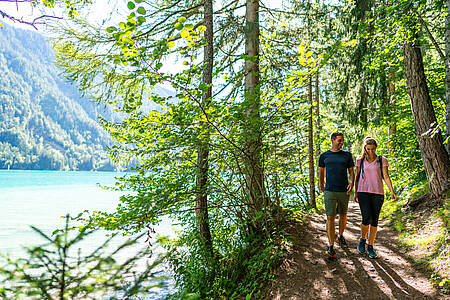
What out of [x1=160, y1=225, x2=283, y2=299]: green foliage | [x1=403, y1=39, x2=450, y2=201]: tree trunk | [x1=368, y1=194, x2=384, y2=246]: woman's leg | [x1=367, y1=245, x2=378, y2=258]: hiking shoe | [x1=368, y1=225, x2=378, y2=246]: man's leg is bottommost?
[x1=160, y1=225, x2=283, y2=299]: green foliage

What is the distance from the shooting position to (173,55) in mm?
7918

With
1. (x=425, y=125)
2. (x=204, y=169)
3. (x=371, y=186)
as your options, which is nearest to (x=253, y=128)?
(x=204, y=169)

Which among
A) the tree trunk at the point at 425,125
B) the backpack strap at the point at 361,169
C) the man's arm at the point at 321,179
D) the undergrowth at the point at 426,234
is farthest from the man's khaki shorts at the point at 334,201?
the tree trunk at the point at 425,125

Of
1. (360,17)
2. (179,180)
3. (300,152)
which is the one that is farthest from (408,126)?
(179,180)

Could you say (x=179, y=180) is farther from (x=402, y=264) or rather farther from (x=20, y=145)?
(x=20, y=145)

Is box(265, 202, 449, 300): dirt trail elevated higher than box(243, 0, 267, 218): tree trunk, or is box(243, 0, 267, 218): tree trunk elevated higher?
box(243, 0, 267, 218): tree trunk

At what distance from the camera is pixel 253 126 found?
180 inches

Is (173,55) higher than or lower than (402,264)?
higher

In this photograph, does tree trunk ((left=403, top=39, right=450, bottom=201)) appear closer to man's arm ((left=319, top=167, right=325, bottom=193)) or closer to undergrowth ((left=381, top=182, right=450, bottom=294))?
undergrowth ((left=381, top=182, right=450, bottom=294))

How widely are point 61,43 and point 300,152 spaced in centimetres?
595

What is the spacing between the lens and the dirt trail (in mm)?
3641

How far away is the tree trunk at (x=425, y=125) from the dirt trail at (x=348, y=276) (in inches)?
71.2

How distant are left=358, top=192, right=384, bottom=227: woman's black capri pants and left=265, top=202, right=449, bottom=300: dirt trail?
1.96ft

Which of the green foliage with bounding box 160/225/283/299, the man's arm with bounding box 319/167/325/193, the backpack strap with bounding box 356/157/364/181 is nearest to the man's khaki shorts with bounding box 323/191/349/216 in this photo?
the man's arm with bounding box 319/167/325/193
